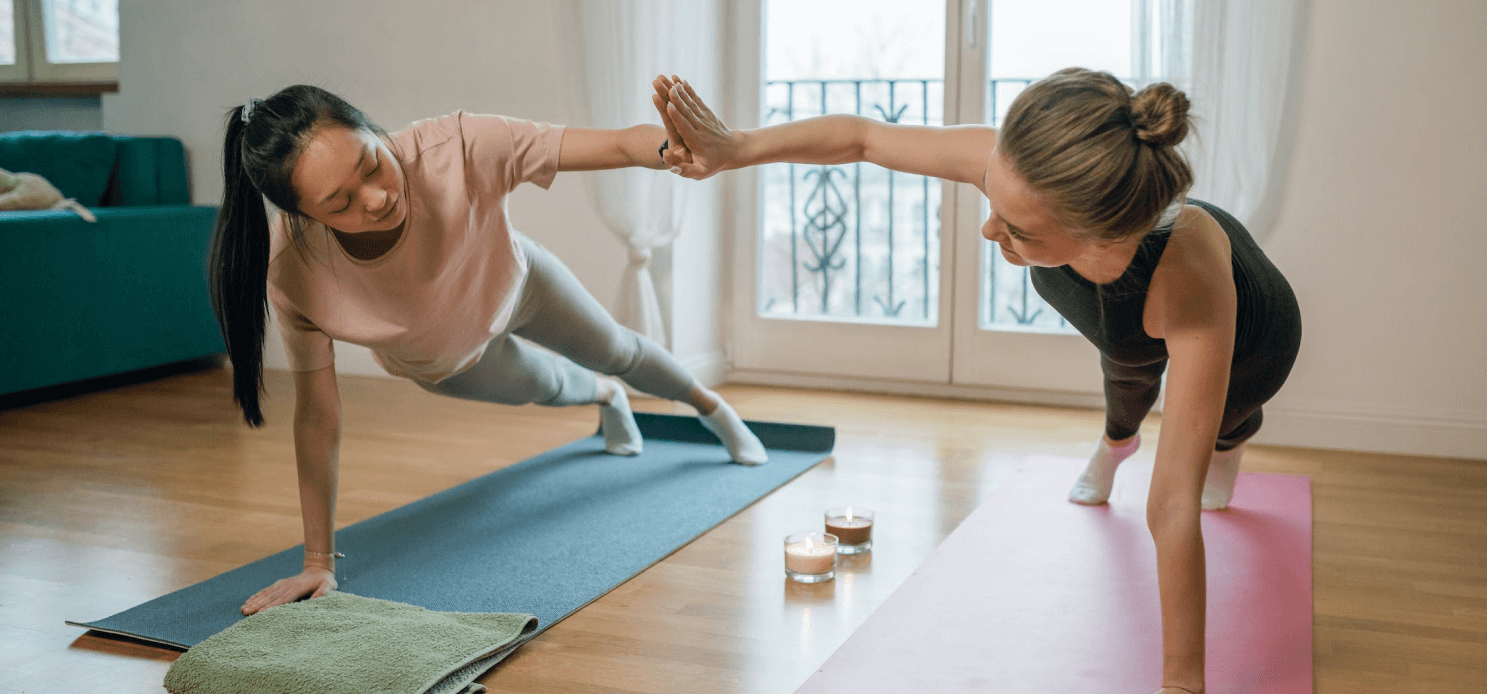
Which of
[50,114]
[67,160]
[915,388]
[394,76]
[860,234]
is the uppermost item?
[394,76]

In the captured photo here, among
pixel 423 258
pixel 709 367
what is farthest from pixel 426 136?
pixel 709 367

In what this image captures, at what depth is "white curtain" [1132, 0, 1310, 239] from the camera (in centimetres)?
291

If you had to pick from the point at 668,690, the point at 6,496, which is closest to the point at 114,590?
the point at 6,496

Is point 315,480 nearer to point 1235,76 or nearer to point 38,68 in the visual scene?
point 1235,76

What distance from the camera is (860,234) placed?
3.82 metres

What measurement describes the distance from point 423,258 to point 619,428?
1108mm

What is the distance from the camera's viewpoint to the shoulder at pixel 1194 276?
136cm

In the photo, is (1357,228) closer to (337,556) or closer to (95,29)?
(337,556)

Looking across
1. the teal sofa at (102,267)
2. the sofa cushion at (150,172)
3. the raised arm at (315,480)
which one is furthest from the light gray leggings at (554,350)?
the sofa cushion at (150,172)

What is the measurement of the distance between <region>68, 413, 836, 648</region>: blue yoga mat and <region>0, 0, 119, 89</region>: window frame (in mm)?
2927

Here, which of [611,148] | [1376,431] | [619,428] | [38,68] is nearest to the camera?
[611,148]

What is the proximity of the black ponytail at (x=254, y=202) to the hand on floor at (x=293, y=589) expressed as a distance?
10.7 inches

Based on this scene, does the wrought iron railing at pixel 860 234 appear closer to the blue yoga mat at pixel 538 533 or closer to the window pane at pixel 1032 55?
the window pane at pixel 1032 55

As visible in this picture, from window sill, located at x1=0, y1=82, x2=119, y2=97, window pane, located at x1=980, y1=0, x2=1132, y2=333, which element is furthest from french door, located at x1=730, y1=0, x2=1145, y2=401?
window sill, located at x1=0, y1=82, x2=119, y2=97
